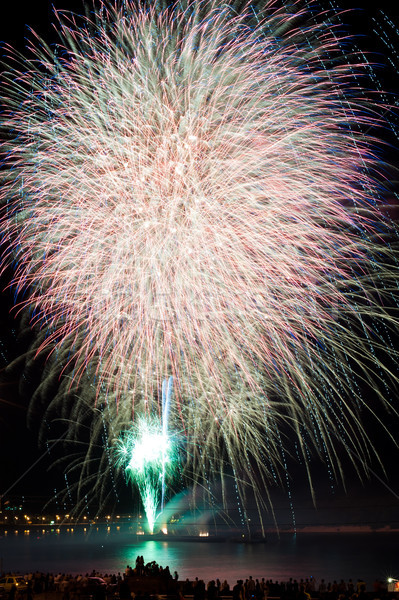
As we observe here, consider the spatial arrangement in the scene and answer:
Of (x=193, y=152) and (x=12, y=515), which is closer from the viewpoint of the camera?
(x=193, y=152)

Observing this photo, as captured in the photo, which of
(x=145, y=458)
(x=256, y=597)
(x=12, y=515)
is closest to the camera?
(x=256, y=597)

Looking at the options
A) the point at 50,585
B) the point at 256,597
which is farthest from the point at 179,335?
the point at 50,585

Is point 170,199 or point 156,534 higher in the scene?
point 170,199

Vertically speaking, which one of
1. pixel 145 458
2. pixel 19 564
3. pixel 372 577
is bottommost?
pixel 372 577

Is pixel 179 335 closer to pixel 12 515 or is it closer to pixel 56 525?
pixel 12 515

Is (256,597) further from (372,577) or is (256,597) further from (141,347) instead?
(372,577)

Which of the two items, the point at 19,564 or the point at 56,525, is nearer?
the point at 19,564

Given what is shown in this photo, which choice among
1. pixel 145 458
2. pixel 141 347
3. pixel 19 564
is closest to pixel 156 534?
pixel 19 564

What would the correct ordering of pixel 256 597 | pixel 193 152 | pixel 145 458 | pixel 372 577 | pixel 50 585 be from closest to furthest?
pixel 256 597 → pixel 193 152 → pixel 50 585 → pixel 145 458 → pixel 372 577

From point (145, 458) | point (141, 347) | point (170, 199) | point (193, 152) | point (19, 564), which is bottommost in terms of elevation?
point (19, 564)
